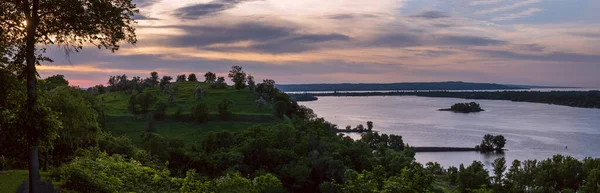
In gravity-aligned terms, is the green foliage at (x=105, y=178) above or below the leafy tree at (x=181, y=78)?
below

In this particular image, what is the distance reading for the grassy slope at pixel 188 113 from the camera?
72.1 meters

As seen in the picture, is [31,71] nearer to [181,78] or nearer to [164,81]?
[164,81]

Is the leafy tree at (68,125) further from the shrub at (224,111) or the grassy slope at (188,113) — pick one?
the shrub at (224,111)

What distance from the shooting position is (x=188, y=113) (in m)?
81.6

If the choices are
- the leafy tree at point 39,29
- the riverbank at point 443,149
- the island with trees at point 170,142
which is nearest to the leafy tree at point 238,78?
the island with trees at point 170,142

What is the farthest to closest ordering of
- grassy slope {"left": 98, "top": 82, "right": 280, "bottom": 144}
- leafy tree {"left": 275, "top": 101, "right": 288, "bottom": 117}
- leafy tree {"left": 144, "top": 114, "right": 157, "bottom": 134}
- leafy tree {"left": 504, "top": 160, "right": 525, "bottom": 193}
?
leafy tree {"left": 275, "top": 101, "right": 288, "bottom": 117}
grassy slope {"left": 98, "top": 82, "right": 280, "bottom": 144}
leafy tree {"left": 144, "top": 114, "right": 157, "bottom": 134}
leafy tree {"left": 504, "top": 160, "right": 525, "bottom": 193}

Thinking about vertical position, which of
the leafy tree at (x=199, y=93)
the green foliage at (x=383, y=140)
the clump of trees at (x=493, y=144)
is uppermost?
the leafy tree at (x=199, y=93)

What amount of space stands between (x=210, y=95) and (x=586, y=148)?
90319 mm

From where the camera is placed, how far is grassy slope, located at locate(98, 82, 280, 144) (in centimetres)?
7206

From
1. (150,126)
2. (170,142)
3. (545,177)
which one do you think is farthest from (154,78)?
(545,177)

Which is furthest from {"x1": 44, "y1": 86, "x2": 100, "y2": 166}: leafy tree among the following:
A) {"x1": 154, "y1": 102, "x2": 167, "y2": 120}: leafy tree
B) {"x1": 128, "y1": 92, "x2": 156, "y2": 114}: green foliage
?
{"x1": 128, "y1": 92, "x2": 156, "y2": 114}: green foliage

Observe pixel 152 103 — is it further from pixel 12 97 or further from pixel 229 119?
pixel 12 97

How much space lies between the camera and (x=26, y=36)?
11.9m

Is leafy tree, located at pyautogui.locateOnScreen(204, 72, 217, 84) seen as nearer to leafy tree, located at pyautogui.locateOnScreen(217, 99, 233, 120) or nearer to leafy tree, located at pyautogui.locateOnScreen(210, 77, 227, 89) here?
leafy tree, located at pyautogui.locateOnScreen(210, 77, 227, 89)
